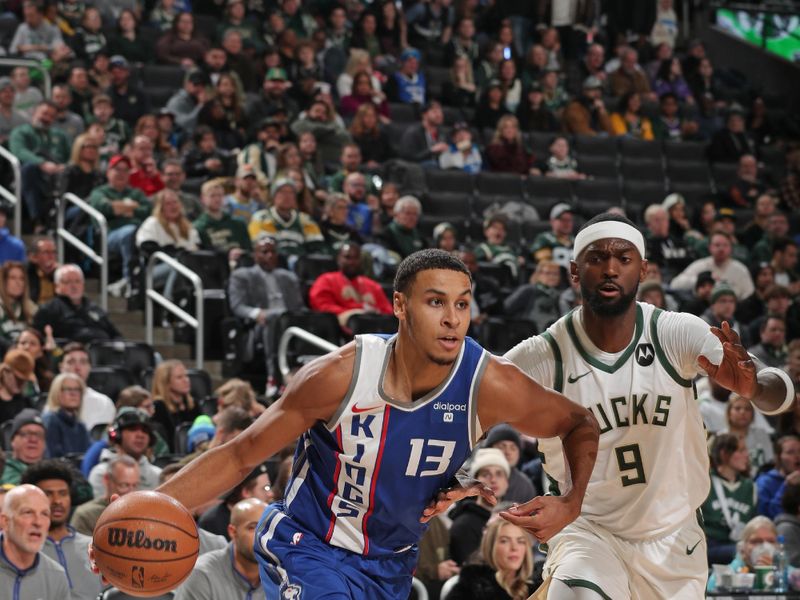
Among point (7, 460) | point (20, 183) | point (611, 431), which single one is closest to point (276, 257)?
point (20, 183)

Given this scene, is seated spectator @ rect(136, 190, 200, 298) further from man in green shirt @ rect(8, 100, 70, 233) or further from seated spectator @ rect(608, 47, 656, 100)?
seated spectator @ rect(608, 47, 656, 100)

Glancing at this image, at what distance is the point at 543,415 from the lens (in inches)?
199

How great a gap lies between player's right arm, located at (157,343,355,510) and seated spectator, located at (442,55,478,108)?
13.9 m

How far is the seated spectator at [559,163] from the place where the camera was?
1780 centimetres

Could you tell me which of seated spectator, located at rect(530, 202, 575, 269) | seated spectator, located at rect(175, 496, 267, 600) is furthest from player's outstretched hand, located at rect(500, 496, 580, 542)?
seated spectator, located at rect(530, 202, 575, 269)

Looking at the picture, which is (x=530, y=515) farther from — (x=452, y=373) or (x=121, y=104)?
(x=121, y=104)

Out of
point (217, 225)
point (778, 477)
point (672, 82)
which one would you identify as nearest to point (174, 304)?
point (217, 225)

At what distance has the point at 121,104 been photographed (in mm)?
15391

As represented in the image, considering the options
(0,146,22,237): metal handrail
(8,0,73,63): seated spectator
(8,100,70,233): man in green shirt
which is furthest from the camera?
(8,0,73,63): seated spectator

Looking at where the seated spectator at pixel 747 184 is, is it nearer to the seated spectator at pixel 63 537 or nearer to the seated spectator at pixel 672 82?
the seated spectator at pixel 672 82

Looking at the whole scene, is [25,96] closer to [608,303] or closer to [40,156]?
[40,156]

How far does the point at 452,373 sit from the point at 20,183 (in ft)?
31.2

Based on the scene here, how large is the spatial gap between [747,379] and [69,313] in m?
7.87

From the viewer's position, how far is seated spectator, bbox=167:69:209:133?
1555 centimetres
